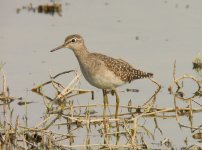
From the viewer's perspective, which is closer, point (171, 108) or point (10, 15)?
point (171, 108)

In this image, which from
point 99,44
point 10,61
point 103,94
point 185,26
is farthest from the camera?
point 185,26

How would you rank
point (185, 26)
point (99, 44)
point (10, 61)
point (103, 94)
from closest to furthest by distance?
point (103, 94) < point (10, 61) < point (99, 44) < point (185, 26)

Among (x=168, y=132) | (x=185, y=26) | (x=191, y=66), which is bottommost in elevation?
(x=168, y=132)

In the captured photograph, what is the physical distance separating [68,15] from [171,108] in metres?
6.56

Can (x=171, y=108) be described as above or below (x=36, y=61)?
below

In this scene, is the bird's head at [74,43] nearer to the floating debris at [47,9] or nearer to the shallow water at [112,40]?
the shallow water at [112,40]

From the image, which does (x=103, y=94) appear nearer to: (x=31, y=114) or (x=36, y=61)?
(x=31, y=114)

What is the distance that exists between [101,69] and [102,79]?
0.47 ft

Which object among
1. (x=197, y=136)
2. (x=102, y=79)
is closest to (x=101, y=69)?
(x=102, y=79)

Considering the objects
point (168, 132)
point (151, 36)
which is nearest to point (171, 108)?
point (168, 132)

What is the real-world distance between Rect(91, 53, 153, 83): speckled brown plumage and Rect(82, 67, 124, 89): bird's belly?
0.30 feet

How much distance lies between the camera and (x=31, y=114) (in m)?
12.8

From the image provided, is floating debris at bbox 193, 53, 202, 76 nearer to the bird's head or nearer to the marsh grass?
the marsh grass

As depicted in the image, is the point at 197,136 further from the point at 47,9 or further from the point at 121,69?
the point at 47,9
